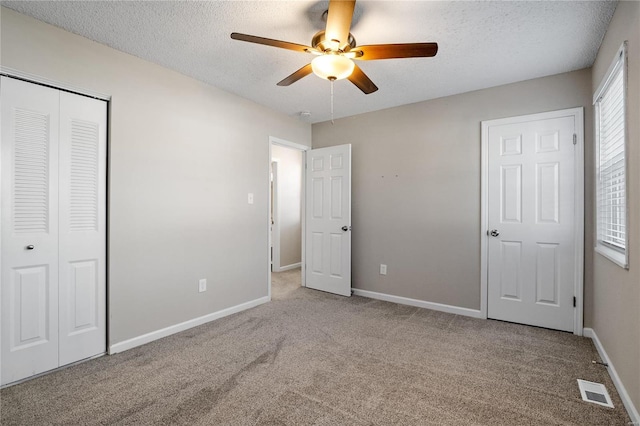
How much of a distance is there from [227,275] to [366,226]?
6.10 ft

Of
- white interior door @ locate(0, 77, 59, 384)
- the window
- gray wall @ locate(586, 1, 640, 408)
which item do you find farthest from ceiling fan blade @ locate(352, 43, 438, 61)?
white interior door @ locate(0, 77, 59, 384)

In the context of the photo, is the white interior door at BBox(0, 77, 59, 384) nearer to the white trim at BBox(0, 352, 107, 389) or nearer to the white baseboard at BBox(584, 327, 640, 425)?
the white trim at BBox(0, 352, 107, 389)

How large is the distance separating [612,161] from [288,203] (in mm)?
4704

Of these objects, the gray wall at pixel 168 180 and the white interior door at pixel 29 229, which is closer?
the white interior door at pixel 29 229

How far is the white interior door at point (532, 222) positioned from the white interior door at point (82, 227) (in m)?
3.59

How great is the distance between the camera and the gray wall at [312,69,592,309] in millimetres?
3283

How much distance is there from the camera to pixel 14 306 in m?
2.12

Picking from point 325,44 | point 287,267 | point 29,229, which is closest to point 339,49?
point 325,44

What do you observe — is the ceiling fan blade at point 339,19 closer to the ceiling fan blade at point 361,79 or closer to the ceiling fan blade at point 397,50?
the ceiling fan blade at point 397,50

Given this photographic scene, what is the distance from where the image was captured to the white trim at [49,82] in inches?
81.9

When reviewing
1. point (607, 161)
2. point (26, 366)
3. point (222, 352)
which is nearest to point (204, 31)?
point (222, 352)

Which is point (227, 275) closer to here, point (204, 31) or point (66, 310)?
point (66, 310)

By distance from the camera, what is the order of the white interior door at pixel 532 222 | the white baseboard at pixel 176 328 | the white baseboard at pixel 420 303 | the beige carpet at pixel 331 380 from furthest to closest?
the white baseboard at pixel 420 303 < the white interior door at pixel 532 222 < the white baseboard at pixel 176 328 < the beige carpet at pixel 331 380

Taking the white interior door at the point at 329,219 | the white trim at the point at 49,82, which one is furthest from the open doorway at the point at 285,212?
the white trim at the point at 49,82
